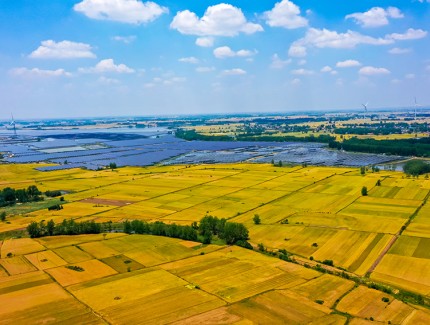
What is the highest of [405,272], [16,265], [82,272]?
[16,265]

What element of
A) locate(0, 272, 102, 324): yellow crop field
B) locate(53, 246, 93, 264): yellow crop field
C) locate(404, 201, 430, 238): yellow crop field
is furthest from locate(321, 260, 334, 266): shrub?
locate(53, 246, 93, 264): yellow crop field

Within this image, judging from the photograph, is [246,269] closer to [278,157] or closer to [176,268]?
[176,268]

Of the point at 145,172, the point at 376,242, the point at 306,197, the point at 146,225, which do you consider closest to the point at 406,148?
the point at 306,197

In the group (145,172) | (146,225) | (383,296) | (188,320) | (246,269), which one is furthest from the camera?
(145,172)

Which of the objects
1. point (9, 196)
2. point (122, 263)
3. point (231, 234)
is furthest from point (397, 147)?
point (122, 263)

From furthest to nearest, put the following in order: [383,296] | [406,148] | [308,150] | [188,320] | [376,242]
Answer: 1. [308,150]
2. [406,148]
3. [376,242]
4. [383,296]
5. [188,320]

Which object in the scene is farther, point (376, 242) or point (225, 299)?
point (376, 242)

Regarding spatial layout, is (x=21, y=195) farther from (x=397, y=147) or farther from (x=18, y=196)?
(x=397, y=147)
